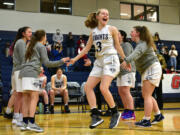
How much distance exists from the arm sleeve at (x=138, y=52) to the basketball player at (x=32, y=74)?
102 centimetres

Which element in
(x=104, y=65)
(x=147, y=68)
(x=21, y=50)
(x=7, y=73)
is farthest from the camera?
(x=7, y=73)

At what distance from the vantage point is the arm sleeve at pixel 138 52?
4.16 m

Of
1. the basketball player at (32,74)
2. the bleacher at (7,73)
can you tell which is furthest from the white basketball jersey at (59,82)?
the basketball player at (32,74)

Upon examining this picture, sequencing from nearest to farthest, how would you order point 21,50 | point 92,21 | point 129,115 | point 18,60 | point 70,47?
point 92,21 < point 21,50 < point 18,60 < point 129,115 < point 70,47

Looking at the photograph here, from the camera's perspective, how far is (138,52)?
4262mm

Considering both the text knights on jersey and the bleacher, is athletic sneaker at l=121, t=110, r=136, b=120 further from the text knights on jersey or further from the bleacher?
the bleacher

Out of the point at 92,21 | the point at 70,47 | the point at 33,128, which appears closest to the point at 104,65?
the point at 92,21

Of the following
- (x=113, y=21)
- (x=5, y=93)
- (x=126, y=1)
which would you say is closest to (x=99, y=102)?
(x=5, y=93)

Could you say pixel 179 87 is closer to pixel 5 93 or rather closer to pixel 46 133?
pixel 5 93

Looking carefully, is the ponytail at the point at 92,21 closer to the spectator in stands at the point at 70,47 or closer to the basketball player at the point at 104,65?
Answer: the basketball player at the point at 104,65

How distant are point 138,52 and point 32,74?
5.73 feet

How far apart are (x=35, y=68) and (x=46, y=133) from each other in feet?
3.48

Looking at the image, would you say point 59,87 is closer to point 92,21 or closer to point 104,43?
point 92,21

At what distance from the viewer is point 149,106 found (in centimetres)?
439
